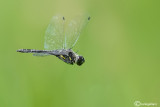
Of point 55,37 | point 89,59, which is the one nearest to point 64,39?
point 55,37

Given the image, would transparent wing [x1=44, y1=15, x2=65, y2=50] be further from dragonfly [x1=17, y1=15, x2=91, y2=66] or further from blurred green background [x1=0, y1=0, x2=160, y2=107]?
blurred green background [x1=0, y1=0, x2=160, y2=107]

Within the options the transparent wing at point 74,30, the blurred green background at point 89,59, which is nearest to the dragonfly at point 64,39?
the transparent wing at point 74,30

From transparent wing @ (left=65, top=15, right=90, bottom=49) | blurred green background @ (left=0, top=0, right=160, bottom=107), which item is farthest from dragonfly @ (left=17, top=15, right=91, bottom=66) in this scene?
blurred green background @ (left=0, top=0, right=160, bottom=107)

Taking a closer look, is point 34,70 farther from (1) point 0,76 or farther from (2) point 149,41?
(2) point 149,41

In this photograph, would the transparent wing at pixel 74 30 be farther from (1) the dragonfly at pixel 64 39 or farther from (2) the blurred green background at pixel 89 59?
(2) the blurred green background at pixel 89 59

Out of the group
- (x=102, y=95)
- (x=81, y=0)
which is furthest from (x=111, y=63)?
(x=81, y=0)

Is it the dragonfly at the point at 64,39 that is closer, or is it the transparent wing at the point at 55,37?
the dragonfly at the point at 64,39

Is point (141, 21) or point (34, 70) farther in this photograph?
point (141, 21)
